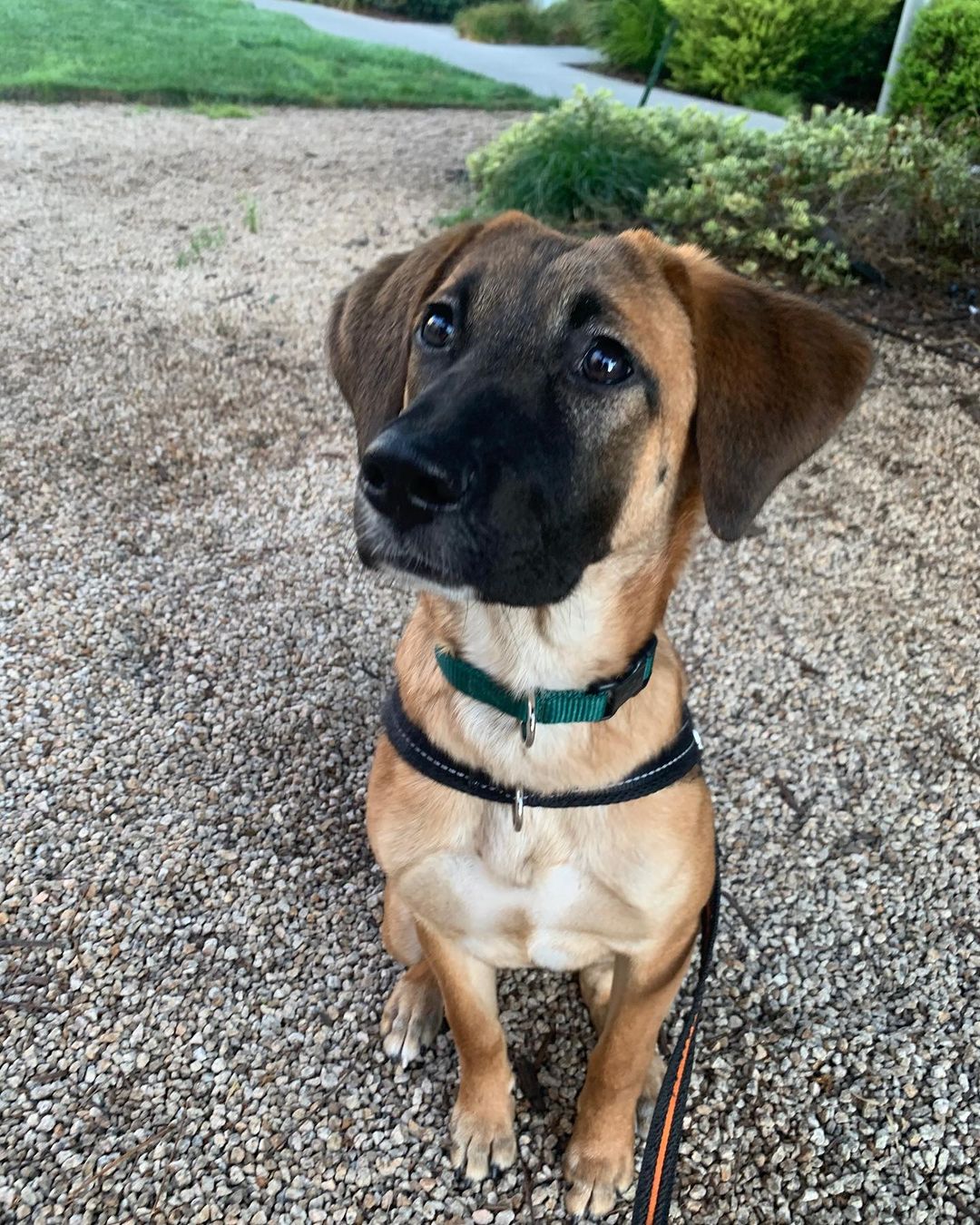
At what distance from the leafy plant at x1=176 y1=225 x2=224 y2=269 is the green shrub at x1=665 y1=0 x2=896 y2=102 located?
709 cm

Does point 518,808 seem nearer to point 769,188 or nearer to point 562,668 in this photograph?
point 562,668

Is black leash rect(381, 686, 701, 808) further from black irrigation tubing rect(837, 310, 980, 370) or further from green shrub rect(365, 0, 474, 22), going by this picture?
green shrub rect(365, 0, 474, 22)

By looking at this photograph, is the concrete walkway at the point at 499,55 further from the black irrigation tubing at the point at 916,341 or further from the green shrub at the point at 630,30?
the black irrigation tubing at the point at 916,341

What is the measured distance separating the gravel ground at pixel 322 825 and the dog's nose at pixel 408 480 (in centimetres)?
171

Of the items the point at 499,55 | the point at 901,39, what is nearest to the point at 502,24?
the point at 499,55

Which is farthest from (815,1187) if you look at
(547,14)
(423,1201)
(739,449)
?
(547,14)

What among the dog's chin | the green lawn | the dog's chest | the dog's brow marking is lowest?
the dog's chest

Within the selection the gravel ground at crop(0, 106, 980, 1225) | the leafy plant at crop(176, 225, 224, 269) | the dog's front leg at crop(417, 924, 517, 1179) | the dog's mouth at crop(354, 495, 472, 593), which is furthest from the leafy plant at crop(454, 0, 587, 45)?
the dog's front leg at crop(417, 924, 517, 1179)

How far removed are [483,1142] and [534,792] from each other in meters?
0.99

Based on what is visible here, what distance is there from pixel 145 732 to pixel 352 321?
1913 millimetres

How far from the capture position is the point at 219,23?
1080cm

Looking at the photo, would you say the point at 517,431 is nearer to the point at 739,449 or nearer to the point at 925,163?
the point at 739,449

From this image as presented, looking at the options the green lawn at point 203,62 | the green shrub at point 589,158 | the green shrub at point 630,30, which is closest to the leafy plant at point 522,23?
the green shrub at point 630,30

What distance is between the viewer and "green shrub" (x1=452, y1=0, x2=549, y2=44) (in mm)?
14219
